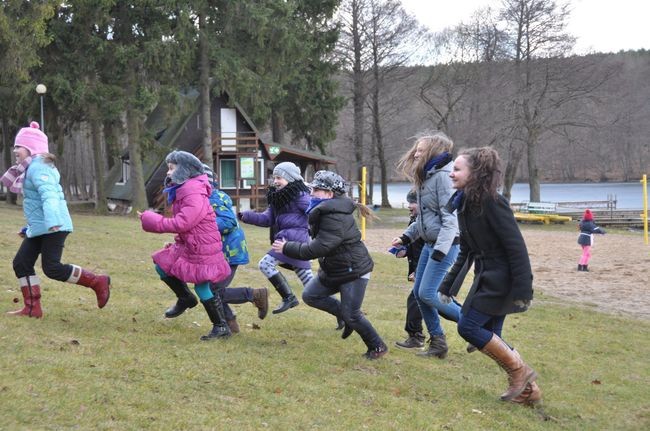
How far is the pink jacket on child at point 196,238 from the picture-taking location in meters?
6.37

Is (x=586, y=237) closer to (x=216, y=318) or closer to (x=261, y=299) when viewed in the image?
(x=261, y=299)

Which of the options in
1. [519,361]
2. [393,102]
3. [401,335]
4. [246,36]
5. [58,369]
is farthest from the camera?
[393,102]

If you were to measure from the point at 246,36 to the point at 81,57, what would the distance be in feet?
22.7

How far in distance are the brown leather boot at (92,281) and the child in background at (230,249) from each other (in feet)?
3.79

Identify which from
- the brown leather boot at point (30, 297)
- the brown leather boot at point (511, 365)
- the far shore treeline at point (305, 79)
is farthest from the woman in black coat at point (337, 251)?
the far shore treeline at point (305, 79)

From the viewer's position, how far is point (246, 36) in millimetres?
32719

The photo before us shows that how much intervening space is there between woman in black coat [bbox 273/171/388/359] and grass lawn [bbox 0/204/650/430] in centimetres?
43

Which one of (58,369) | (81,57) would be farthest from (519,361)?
(81,57)

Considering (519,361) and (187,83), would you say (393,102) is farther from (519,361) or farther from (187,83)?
(519,361)

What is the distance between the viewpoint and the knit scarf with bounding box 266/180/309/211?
7.82m

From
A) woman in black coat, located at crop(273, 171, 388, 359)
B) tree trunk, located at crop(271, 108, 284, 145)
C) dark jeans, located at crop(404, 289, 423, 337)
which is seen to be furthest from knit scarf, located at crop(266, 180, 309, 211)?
tree trunk, located at crop(271, 108, 284, 145)

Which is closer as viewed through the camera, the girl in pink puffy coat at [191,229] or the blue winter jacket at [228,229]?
the girl in pink puffy coat at [191,229]

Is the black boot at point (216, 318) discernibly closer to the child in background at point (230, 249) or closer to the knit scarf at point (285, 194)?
the child in background at point (230, 249)

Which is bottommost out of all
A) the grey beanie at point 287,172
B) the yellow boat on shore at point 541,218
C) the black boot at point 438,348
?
the yellow boat on shore at point 541,218
